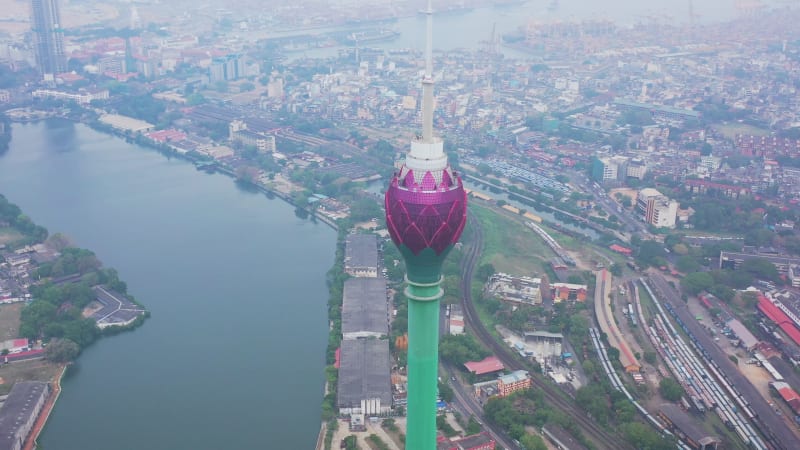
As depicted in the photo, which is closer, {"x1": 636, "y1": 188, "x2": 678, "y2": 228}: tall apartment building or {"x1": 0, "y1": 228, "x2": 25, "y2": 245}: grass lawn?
{"x1": 0, "y1": 228, "x2": 25, "y2": 245}: grass lawn

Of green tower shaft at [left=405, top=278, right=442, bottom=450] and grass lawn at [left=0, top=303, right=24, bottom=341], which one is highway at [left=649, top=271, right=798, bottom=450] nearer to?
green tower shaft at [left=405, top=278, right=442, bottom=450]

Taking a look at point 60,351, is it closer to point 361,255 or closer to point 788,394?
point 361,255

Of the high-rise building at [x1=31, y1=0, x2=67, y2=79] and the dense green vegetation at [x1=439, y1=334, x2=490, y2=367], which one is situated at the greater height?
the high-rise building at [x1=31, y1=0, x2=67, y2=79]

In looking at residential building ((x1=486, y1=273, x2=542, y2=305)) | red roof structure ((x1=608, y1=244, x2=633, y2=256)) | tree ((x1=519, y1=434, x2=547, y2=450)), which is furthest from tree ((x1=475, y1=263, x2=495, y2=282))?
tree ((x1=519, y1=434, x2=547, y2=450))

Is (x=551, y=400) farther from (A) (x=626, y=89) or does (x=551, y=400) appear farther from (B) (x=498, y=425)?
(A) (x=626, y=89)

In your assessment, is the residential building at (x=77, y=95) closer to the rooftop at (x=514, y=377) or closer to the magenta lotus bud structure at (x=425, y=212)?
the rooftop at (x=514, y=377)

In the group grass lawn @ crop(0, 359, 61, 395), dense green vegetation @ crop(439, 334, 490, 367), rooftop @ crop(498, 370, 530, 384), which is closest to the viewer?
rooftop @ crop(498, 370, 530, 384)
